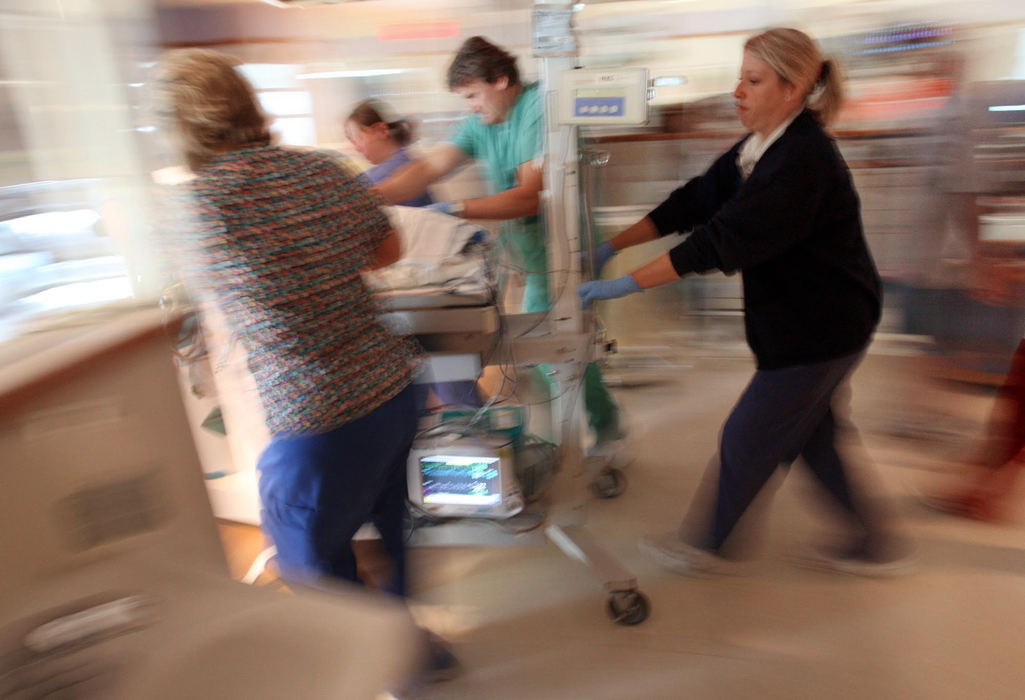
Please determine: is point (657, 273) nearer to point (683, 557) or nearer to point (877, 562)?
point (683, 557)

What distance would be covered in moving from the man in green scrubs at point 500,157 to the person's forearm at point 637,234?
23 cm

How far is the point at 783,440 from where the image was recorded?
5.40ft

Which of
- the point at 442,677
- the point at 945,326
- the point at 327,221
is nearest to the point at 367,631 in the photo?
the point at 327,221

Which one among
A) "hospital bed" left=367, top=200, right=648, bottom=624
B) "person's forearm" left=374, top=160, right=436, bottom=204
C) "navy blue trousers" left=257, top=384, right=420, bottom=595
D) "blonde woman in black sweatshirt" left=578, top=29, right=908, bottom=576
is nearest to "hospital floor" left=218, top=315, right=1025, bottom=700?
"hospital bed" left=367, top=200, right=648, bottom=624

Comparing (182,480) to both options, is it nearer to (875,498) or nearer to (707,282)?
(875,498)

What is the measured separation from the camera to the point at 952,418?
2.57 meters

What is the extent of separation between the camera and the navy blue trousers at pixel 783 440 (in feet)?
5.18

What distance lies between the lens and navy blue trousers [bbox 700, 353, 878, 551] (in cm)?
158

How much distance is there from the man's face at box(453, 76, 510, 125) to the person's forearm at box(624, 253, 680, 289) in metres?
0.65

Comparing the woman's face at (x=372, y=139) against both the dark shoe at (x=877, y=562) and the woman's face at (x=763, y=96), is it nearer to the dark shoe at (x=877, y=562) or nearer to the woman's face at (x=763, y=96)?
the woman's face at (x=763, y=96)

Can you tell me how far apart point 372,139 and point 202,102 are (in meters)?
1.27

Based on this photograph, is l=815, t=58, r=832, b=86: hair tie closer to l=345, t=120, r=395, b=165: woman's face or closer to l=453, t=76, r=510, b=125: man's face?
l=453, t=76, r=510, b=125: man's face

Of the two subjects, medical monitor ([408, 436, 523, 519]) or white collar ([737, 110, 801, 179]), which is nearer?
white collar ([737, 110, 801, 179])

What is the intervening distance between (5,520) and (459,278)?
100 cm
